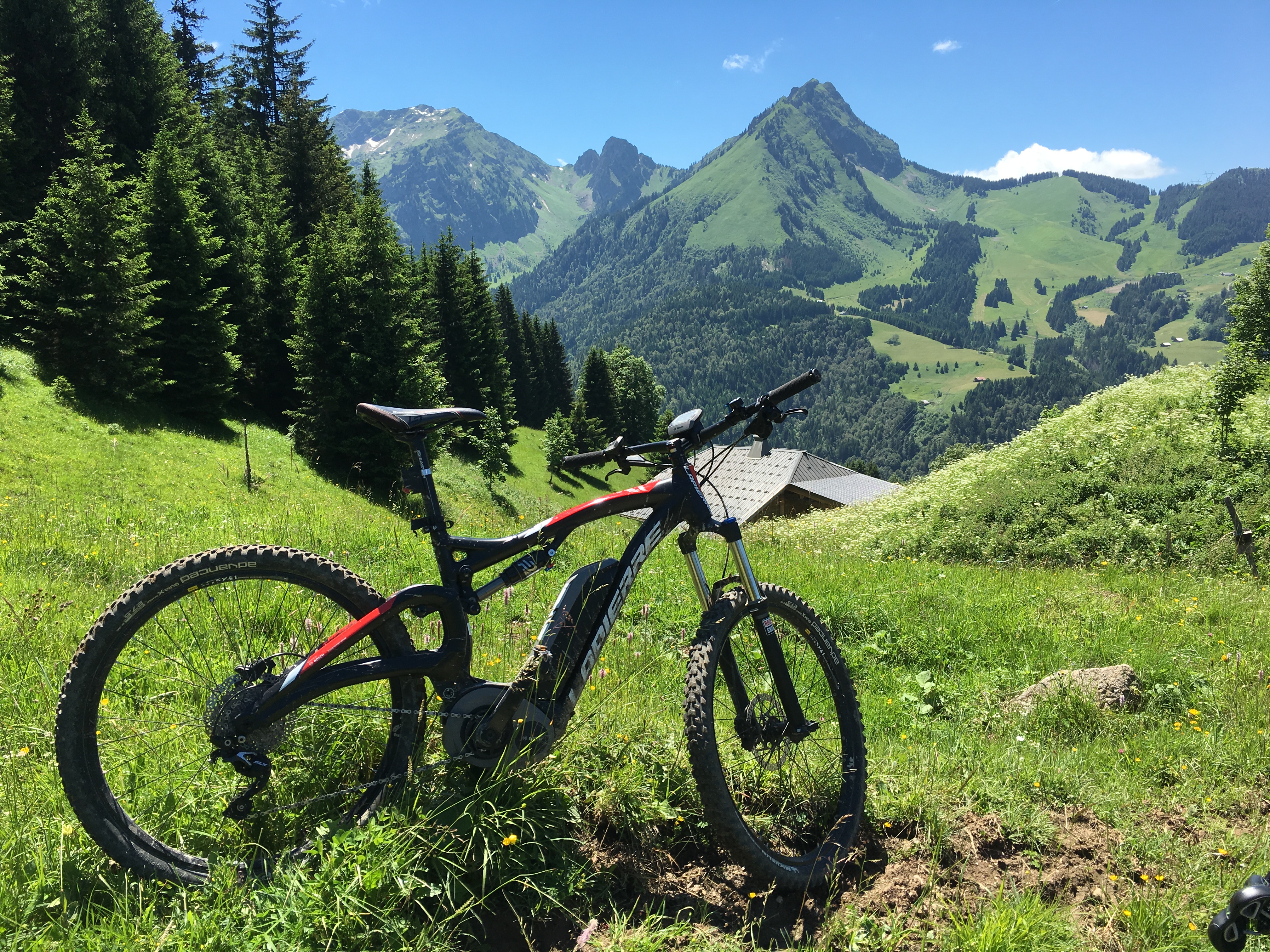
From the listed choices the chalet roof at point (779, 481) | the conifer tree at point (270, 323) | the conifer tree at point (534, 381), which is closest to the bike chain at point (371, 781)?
the conifer tree at point (270, 323)

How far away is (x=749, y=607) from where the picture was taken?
2.89m

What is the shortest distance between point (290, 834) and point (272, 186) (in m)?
41.7

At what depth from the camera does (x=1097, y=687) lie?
16.1 ft

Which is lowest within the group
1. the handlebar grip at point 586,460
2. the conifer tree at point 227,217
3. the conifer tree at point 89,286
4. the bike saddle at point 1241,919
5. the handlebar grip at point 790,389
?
the bike saddle at point 1241,919

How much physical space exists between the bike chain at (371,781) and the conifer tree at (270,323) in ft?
98.6

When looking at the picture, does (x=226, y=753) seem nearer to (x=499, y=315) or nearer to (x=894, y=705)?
(x=894, y=705)

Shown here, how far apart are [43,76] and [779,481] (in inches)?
1734

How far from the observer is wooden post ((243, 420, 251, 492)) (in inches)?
517

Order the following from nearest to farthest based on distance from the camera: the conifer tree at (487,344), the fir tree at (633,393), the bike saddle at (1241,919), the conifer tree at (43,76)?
1. the bike saddle at (1241,919)
2. the conifer tree at (43,76)
3. the conifer tree at (487,344)
4. the fir tree at (633,393)

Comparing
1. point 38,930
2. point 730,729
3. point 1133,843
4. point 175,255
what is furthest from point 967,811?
point 175,255

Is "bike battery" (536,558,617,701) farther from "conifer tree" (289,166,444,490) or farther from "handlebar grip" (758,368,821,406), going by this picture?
"conifer tree" (289,166,444,490)

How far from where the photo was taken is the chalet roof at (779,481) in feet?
148

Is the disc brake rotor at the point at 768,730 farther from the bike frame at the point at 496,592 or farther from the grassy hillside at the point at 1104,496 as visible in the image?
the grassy hillside at the point at 1104,496

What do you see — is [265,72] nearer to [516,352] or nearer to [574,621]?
[516,352]
